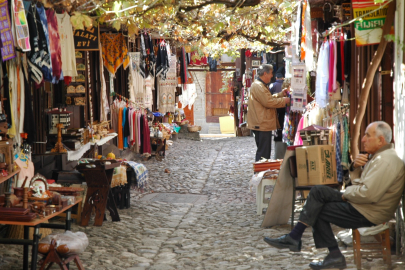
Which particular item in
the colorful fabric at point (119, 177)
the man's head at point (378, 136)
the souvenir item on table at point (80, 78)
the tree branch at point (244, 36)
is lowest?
the colorful fabric at point (119, 177)

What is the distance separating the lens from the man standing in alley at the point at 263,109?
9.85 meters

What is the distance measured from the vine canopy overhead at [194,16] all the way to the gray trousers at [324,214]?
9.97ft

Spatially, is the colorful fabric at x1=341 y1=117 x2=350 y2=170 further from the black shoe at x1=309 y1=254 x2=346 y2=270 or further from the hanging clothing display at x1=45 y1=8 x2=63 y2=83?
the hanging clothing display at x1=45 y1=8 x2=63 y2=83

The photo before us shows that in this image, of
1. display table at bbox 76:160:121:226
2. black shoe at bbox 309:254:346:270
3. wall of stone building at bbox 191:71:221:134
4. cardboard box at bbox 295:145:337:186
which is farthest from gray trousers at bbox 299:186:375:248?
wall of stone building at bbox 191:71:221:134

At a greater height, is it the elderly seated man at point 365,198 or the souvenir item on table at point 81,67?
the souvenir item on table at point 81,67

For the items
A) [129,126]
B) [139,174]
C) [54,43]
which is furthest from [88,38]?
[129,126]

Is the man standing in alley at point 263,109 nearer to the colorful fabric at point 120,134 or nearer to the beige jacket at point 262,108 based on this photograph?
the beige jacket at point 262,108

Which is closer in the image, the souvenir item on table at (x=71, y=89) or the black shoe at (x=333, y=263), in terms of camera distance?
the black shoe at (x=333, y=263)

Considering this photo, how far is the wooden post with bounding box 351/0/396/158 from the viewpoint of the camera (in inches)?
214

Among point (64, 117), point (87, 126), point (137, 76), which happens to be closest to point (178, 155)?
point (137, 76)

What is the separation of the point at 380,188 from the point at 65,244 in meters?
3.05

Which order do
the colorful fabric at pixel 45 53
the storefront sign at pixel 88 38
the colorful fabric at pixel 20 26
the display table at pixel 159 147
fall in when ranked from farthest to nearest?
the display table at pixel 159 147
the storefront sign at pixel 88 38
the colorful fabric at pixel 45 53
the colorful fabric at pixel 20 26

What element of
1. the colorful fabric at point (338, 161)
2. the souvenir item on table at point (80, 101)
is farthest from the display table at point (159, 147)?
the colorful fabric at point (338, 161)

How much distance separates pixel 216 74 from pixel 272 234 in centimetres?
2823
